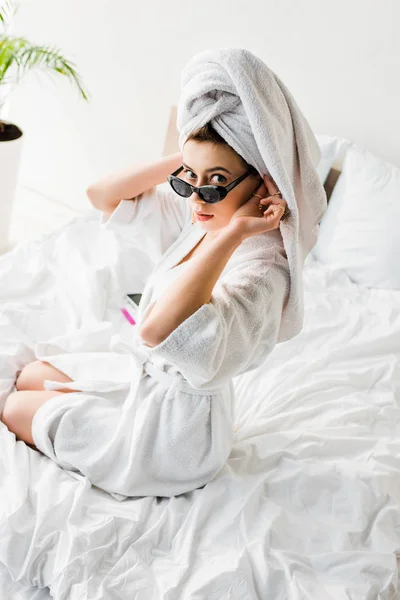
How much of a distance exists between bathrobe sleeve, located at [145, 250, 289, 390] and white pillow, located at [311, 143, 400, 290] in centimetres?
128

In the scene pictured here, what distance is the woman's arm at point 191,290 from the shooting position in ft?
4.56

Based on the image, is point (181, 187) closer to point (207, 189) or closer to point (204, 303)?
point (207, 189)

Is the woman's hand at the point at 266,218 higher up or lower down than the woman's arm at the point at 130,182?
higher up

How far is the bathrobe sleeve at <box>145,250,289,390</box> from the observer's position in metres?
1.38

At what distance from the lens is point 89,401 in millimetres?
1669

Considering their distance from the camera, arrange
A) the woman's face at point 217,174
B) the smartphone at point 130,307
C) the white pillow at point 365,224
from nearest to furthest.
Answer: the woman's face at point 217,174 → the smartphone at point 130,307 → the white pillow at point 365,224

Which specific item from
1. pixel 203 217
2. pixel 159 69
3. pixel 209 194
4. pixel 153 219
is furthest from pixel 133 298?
pixel 159 69

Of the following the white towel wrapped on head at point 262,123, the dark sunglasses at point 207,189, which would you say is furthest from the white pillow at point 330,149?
the dark sunglasses at point 207,189

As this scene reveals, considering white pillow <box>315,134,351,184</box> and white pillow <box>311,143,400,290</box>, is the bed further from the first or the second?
white pillow <box>315,134,351,184</box>

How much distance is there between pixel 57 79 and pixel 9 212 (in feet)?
2.48

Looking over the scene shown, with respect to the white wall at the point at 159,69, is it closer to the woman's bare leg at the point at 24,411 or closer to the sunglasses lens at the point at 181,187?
the sunglasses lens at the point at 181,187

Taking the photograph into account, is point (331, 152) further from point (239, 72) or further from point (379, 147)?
point (239, 72)

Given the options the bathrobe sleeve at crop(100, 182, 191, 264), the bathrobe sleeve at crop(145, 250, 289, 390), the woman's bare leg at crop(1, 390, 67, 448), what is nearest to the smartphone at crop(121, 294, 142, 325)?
the bathrobe sleeve at crop(100, 182, 191, 264)

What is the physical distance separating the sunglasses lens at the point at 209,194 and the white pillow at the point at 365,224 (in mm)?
1416
